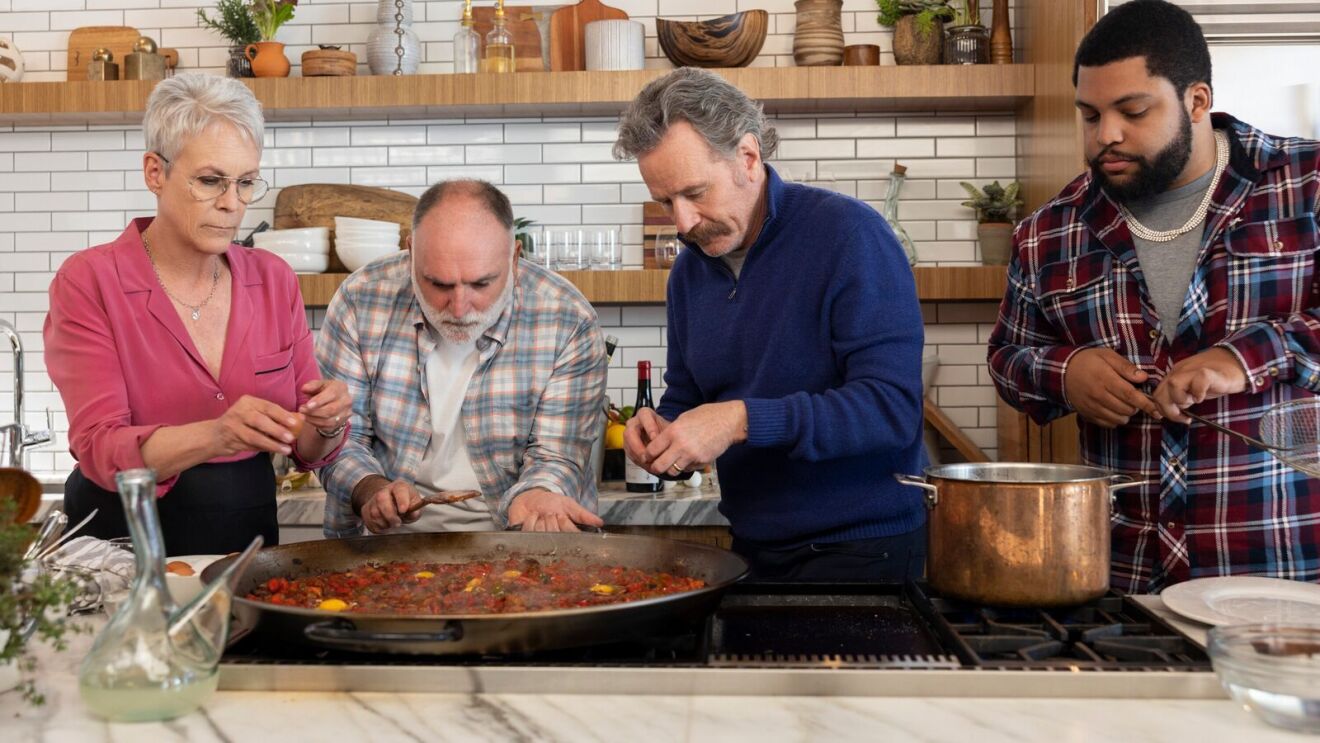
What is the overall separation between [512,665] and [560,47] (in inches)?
128

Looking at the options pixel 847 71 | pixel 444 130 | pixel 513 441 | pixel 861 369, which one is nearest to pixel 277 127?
pixel 444 130

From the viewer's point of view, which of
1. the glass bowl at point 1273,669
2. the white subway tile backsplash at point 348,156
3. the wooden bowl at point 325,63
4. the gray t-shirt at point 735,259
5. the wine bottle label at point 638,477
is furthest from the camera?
the white subway tile backsplash at point 348,156

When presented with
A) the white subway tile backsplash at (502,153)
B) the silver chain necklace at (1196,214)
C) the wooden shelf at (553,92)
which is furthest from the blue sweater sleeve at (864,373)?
the white subway tile backsplash at (502,153)

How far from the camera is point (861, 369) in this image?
7.50 feet

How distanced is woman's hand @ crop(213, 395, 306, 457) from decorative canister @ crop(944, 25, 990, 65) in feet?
9.51

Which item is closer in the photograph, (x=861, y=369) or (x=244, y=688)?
(x=244, y=688)

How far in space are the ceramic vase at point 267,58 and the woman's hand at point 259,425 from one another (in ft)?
8.21

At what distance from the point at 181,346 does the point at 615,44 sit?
2197 millimetres

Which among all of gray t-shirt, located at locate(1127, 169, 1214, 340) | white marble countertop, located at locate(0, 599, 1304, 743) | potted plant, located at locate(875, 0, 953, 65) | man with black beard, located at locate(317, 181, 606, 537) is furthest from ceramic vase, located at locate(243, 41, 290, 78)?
white marble countertop, located at locate(0, 599, 1304, 743)

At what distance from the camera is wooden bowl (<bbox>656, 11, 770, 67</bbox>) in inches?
168

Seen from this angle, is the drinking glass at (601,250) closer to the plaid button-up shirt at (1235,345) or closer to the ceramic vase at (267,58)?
the ceramic vase at (267,58)

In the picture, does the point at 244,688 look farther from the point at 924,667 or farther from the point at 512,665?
the point at 924,667

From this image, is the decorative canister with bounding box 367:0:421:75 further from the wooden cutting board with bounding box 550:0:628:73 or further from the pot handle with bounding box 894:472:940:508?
the pot handle with bounding box 894:472:940:508

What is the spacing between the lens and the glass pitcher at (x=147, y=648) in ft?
4.60
